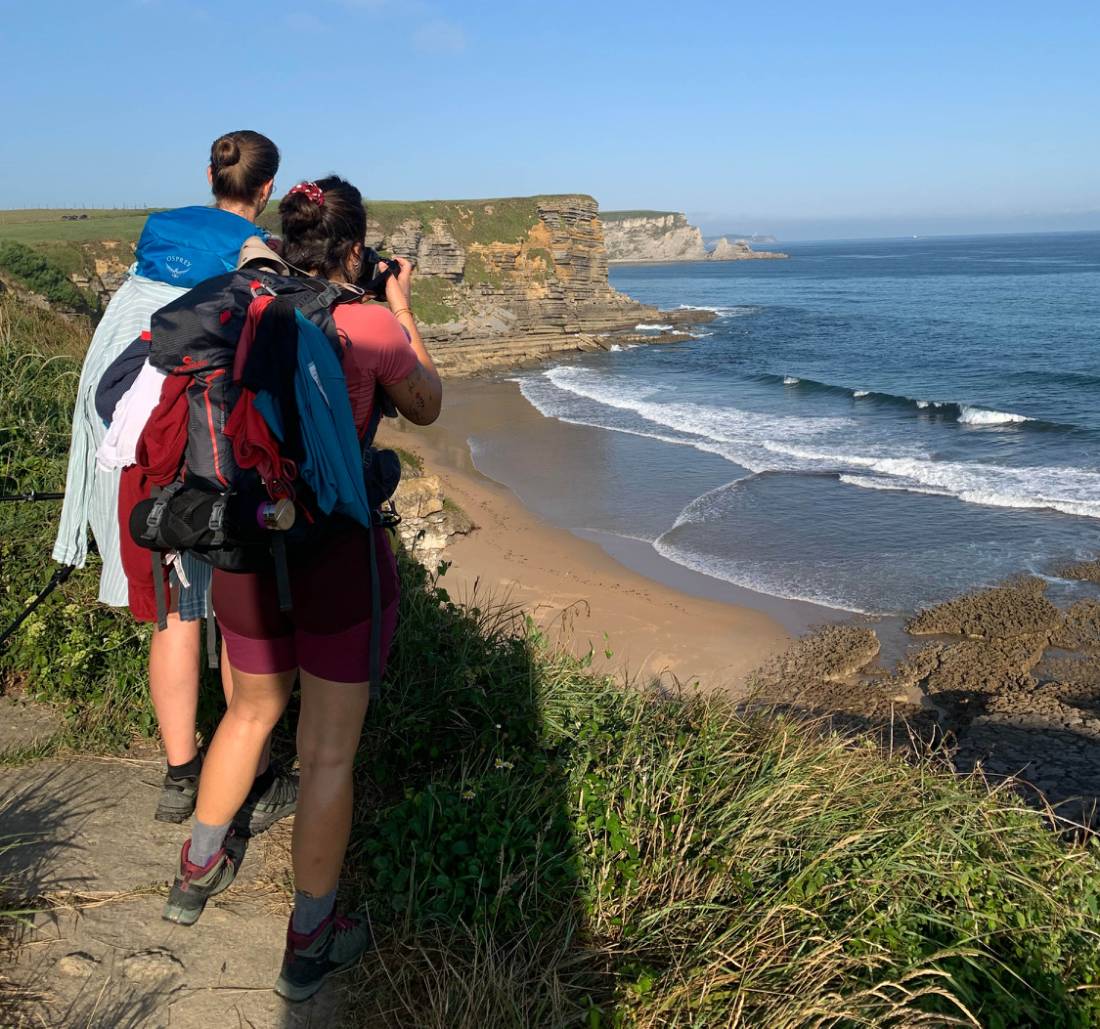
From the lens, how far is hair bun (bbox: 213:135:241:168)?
110 inches

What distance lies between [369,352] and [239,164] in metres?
1.07

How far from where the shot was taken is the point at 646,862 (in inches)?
107

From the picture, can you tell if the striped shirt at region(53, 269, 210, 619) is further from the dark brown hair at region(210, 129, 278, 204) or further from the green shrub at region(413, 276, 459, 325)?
the green shrub at region(413, 276, 459, 325)

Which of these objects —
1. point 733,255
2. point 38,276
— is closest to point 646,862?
point 38,276

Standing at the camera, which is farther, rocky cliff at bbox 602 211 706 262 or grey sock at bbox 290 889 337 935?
rocky cliff at bbox 602 211 706 262

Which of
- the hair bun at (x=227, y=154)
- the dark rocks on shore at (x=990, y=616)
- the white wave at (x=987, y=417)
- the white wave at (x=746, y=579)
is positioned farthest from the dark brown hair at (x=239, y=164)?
the white wave at (x=987, y=417)

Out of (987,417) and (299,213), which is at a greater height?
(299,213)

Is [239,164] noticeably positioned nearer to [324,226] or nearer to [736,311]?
[324,226]

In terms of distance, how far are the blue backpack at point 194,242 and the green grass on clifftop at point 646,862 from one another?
1.63 metres

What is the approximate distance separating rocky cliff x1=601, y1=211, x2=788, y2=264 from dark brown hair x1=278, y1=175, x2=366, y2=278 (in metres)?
165

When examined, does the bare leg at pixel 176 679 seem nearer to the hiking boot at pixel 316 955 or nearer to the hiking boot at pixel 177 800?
the hiking boot at pixel 177 800

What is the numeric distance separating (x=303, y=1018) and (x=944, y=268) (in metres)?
104

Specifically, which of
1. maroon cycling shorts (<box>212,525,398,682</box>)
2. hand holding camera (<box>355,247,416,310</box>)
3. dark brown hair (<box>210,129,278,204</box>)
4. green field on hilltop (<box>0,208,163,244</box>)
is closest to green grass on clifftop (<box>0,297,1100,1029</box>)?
maroon cycling shorts (<box>212,525,398,682</box>)

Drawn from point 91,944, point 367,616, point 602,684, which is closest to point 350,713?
point 367,616
